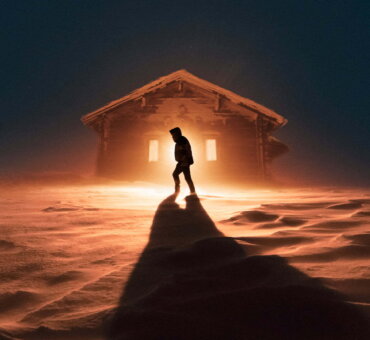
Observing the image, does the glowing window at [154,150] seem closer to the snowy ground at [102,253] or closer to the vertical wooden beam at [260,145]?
the vertical wooden beam at [260,145]

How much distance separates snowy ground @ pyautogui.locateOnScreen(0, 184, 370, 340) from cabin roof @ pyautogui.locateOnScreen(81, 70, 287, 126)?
10219 millimetres

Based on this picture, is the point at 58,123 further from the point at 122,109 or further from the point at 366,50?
the point at 366,50

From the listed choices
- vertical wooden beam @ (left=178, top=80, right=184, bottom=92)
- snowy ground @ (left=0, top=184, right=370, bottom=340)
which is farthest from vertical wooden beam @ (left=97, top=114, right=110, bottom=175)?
snowy ground @ (left=0, top=184, right=370, bottom=340)

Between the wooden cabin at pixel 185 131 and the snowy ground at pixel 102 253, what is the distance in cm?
987

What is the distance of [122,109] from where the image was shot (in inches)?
508

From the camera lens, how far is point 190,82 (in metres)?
13.0

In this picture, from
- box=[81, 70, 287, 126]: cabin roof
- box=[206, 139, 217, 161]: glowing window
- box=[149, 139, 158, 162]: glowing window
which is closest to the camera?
box=[81, 70, 287, 126]: cabin roof

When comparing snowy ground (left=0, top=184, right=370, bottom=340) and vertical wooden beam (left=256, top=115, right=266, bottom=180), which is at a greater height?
vertical wooden beam (left=256, top=115, right=266, bottom=180)

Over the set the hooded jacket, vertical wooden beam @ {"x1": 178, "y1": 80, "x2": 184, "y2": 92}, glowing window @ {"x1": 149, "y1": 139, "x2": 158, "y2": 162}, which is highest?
vertical wooden beam @ {"x1": 178, "y1": 80, "x2": 184, "y2": 92}

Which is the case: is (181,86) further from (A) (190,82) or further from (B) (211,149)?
(B) (211,149)

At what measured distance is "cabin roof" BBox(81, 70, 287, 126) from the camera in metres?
12.4

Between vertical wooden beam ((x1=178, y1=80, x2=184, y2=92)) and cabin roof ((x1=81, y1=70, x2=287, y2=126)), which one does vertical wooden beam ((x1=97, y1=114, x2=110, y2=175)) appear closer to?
cabin roof ((x1=81, y1=70, x2=287, y2=126))

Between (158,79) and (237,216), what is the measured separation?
36.5 feet

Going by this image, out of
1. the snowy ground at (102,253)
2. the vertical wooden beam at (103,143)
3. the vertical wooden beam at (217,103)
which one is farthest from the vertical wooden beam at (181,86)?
the snowy ground at (102,253)
